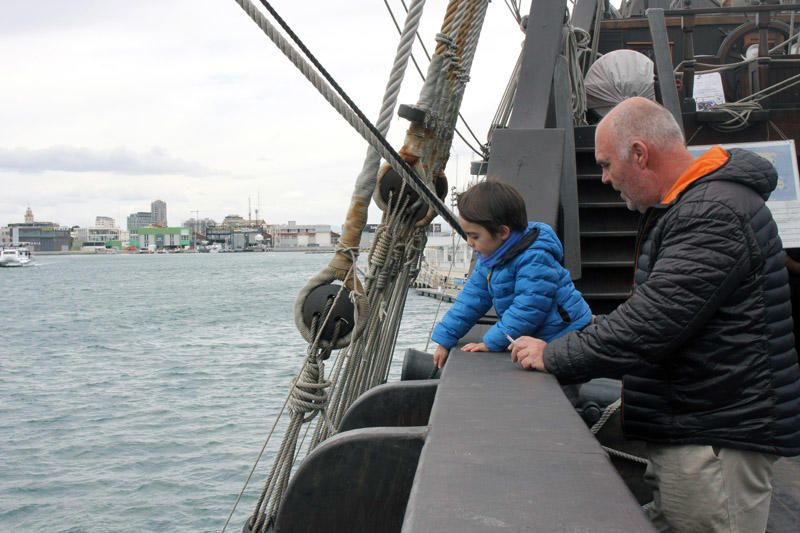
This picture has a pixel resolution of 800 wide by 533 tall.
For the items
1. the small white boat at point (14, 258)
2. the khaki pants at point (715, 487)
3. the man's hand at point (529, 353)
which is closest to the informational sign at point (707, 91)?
the man's hand at point (529, 353)

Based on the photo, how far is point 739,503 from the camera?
2.19 metres

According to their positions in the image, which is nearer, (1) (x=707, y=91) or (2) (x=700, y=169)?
(2) (x=700, y=169)

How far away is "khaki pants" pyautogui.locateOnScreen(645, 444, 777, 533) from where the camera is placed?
7.06ft

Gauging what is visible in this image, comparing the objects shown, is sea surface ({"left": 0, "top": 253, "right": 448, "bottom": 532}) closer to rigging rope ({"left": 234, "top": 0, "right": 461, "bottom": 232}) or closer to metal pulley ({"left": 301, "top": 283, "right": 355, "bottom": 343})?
metal pulley ({"left": 301, "top": 283, "right": 355, "bottom": 343})

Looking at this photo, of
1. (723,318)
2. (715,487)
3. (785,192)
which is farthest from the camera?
(785,192)

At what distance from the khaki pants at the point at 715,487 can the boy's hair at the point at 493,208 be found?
0.96m

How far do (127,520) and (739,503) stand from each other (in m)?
10.7

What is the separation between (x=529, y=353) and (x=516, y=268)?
447mm

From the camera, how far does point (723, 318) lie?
6.75 feet

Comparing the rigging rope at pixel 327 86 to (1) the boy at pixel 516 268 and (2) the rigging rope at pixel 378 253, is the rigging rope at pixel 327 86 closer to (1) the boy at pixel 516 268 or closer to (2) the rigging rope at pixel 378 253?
(2) the rigging rope at pixel 378 253

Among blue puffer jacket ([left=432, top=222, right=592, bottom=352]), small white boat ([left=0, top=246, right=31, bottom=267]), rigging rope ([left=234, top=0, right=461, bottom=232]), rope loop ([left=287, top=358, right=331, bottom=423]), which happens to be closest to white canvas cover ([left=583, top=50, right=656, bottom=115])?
rigging rope ([left=234, top=0, right=461, bottom=232])

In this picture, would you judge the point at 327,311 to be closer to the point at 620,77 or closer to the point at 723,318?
the point at 723,318

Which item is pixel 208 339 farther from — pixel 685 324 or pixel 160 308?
pixel 685 324

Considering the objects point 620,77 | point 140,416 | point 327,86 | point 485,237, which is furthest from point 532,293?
point 140,416
